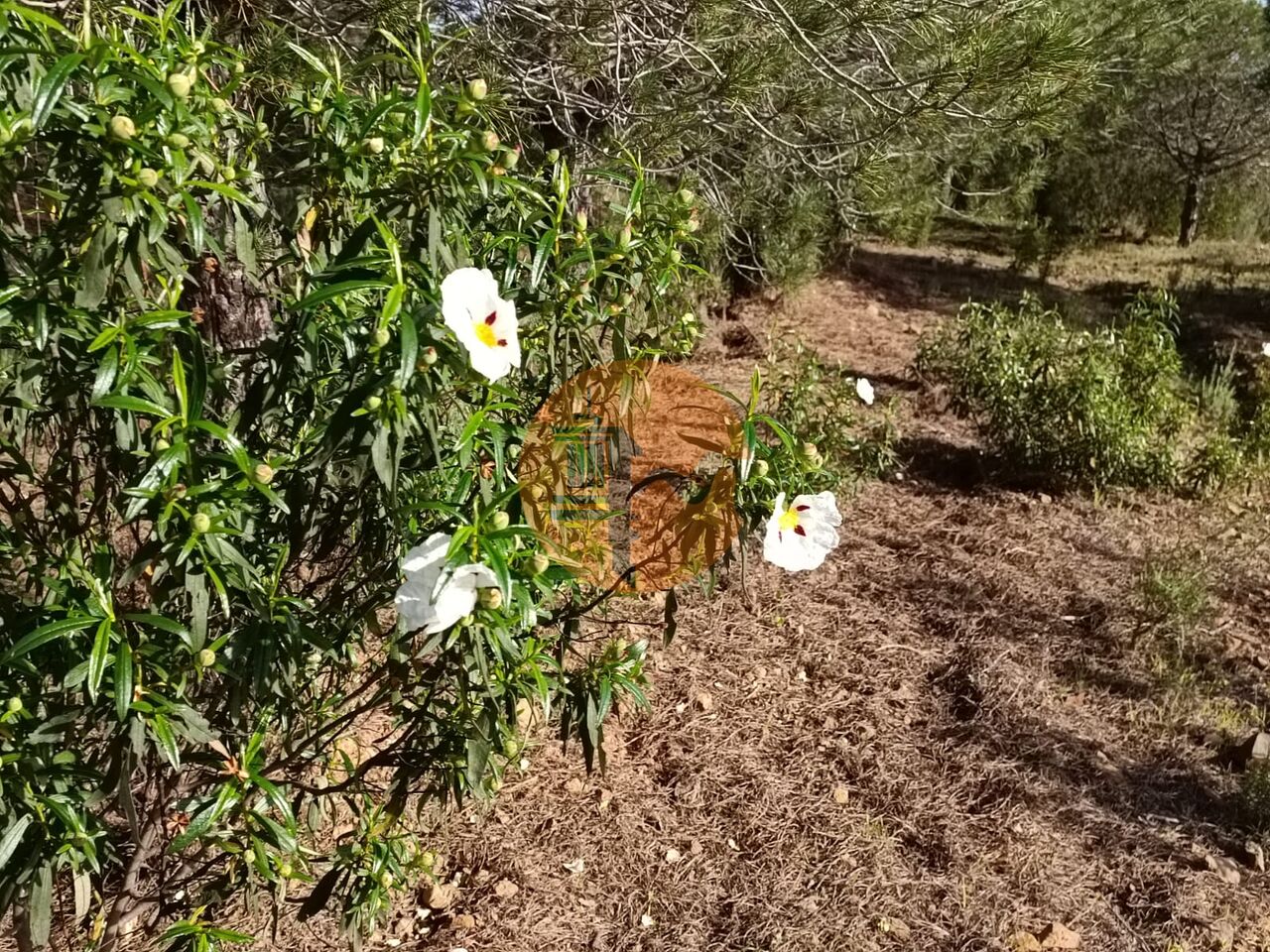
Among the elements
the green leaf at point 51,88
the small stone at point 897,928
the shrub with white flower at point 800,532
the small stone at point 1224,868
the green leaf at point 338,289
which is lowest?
the small stone at point 897,928

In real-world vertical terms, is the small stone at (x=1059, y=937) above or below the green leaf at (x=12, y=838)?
below

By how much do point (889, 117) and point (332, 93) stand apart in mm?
2624

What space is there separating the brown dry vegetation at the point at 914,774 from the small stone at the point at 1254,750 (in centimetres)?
5

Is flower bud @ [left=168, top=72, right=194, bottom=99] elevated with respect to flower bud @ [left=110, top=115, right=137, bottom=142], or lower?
elevated

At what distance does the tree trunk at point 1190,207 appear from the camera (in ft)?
37.9

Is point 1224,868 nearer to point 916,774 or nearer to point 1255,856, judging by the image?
point 1255,856

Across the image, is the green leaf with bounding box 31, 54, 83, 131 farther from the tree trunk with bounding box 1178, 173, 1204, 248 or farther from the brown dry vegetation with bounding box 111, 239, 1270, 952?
the tree trunk with bounding box 1178, 173, 1204, 248

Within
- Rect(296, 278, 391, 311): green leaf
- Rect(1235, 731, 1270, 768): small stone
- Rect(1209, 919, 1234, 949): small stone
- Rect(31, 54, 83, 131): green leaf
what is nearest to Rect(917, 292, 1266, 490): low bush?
Rect(1235, 731, 1270, 768): small stone

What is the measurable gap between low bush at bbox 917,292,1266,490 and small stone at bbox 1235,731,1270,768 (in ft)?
5.52

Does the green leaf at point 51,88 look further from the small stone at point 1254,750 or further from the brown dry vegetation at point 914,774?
the small stone at point 1254,750

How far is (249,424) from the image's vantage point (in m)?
1.31

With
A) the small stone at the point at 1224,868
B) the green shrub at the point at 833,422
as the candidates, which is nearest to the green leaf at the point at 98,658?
the small stone at the point at 1224,868

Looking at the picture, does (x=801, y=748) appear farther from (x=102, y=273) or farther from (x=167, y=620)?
(x=102, y=273)

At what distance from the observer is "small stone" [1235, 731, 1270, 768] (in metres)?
2.69
